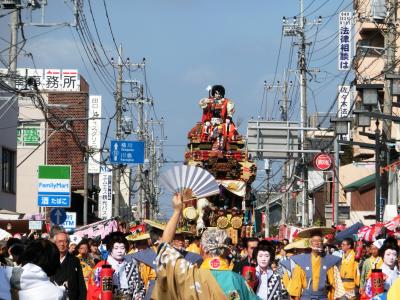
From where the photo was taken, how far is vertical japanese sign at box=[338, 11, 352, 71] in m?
50.9

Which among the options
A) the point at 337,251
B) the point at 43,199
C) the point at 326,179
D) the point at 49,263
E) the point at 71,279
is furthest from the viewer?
the point at 326,179

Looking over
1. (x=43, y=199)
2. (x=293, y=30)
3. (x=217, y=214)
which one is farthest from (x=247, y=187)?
(x=293, y=30)

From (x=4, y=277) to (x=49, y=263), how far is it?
798 mm

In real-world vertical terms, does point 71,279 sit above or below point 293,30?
below

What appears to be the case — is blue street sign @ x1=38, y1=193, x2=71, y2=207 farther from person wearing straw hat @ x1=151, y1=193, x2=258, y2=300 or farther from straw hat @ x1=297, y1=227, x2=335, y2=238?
person wearing straw hat @ x1=151, y1=193, x2=258, y2=300

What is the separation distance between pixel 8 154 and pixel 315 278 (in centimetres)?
2951

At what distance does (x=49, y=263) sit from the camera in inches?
300

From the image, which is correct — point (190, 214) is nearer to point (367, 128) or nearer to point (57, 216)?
point (57, 216)

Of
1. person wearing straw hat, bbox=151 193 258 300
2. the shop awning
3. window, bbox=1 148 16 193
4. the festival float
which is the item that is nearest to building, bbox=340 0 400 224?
the shop awning

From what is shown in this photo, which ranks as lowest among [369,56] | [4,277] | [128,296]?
[128,296]

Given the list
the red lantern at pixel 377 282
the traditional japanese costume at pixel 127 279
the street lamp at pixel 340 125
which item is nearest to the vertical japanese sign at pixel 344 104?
the street lamp at pixel 340 125

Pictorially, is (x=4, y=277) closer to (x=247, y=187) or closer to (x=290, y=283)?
(x=290, y=283)

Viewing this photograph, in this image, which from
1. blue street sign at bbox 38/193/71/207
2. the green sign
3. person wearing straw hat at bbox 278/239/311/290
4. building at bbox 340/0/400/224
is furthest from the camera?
building at bbox 340/0/400/224

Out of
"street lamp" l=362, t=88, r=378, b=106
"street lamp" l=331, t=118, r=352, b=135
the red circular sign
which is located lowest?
the red circular sign
